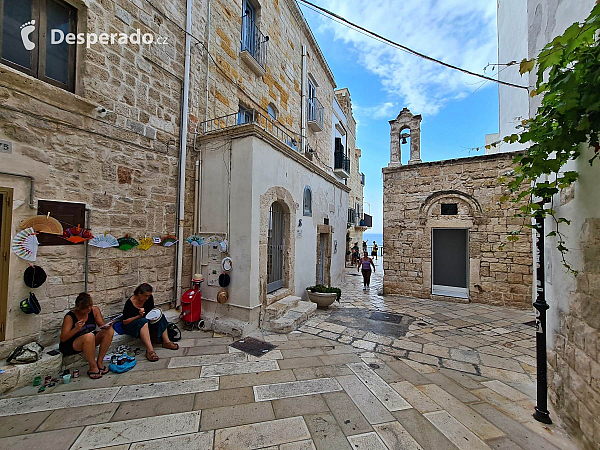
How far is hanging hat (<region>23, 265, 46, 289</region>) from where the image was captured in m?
3.23

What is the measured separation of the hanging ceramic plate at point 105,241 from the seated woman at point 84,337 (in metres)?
0.85

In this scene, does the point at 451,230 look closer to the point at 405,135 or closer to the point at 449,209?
the point at 449,209

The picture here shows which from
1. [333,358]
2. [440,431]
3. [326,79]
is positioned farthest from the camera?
[326,79]

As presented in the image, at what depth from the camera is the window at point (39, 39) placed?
10.7 feet

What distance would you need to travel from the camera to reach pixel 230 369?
11.5 feet

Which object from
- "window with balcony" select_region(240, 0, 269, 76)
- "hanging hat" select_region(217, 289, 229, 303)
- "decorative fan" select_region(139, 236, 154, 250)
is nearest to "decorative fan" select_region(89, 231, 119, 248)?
"decorative fan" select_region(139, 236, 154, 250)

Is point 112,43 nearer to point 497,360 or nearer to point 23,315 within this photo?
point 23,315

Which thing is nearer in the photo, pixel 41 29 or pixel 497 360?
pixel 41 29

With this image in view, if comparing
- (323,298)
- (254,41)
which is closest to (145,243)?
(323,298)

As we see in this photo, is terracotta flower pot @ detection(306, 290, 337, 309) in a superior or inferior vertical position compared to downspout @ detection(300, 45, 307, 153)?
inferior

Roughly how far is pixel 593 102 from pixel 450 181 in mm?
6915

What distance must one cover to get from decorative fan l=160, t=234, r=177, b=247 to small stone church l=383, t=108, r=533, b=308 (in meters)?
6.43

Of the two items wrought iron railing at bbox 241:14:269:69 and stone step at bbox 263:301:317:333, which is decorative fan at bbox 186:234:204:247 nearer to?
stone step at bbox 263:301:317:333

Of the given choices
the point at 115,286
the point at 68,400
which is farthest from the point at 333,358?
the point at 115,286
